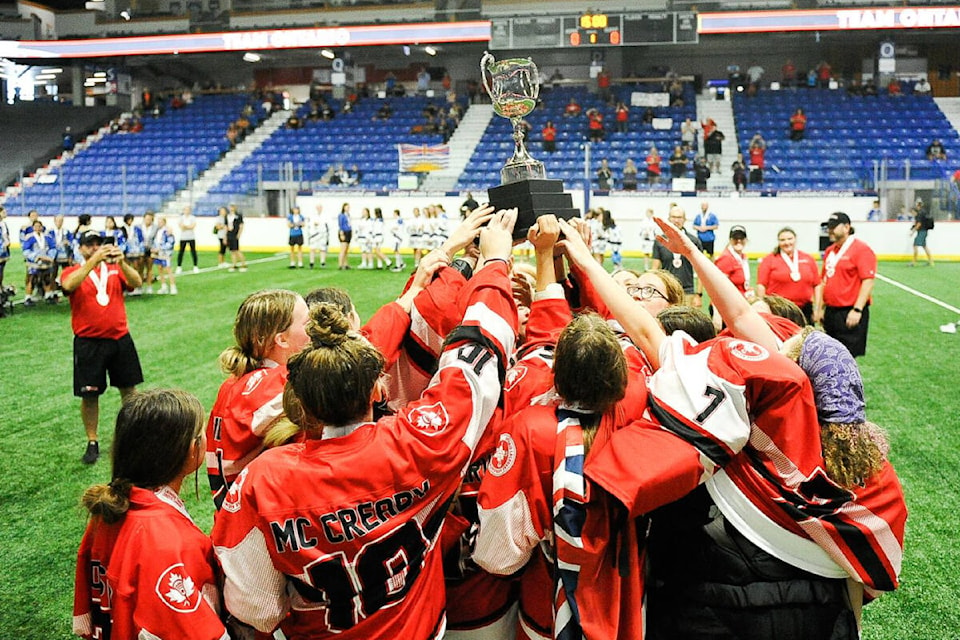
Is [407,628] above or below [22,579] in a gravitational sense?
above

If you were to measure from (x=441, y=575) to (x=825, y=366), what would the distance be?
3.95ft

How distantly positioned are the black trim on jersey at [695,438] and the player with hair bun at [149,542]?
1.33 meters

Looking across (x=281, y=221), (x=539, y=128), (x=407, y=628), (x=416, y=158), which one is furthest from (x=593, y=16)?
(x=407, y=628)

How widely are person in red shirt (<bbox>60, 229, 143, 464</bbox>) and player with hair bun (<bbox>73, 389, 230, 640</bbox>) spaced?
407cm

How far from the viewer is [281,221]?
85.9 ft

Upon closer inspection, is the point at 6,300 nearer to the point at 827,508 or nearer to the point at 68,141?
the point at 827,508

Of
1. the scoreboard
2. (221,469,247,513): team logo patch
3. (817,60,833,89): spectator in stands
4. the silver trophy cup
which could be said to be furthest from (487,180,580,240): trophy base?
(817,60,833,89): spectator in stands

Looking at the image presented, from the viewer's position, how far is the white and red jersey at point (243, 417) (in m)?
2.68

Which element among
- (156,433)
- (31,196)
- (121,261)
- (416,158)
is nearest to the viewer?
(156,433)

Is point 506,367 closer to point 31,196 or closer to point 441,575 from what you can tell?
point 441,575

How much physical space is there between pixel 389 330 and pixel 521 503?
2.76ft

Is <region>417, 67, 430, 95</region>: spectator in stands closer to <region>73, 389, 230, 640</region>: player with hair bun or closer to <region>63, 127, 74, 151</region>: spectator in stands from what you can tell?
<region>63, 127, 74, 151</region>: spectator in stands

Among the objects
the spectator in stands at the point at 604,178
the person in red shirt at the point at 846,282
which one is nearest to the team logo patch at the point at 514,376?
the person in red shirt at the point at 846,282

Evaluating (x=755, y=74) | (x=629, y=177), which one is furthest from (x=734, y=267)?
(x=755, y=74)
